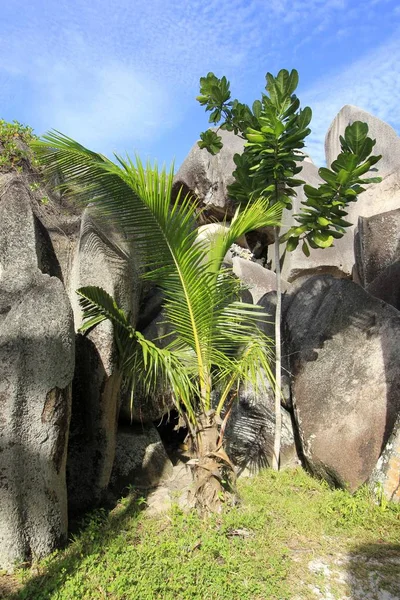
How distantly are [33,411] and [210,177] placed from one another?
8904 mm

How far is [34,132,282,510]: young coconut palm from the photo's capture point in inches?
176

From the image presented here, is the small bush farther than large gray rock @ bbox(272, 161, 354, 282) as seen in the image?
No

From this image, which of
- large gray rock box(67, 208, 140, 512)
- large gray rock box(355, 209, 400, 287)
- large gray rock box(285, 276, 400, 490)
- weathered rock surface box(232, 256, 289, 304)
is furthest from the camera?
weathered rock surface box(232, 256, 289, 304)

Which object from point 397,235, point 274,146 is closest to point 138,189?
point 274,146

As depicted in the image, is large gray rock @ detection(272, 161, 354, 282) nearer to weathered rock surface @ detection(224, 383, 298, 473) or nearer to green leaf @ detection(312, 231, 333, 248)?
weathered rock surface @ detection(224, 383, 298, 473)

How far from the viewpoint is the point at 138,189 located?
14.6ft

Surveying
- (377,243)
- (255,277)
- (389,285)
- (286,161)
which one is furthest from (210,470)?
(255,277)

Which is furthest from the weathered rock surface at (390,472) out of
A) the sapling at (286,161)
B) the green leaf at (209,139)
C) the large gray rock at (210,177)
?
the large gray rock at (210,177)

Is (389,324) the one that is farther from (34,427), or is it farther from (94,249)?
(34,427)

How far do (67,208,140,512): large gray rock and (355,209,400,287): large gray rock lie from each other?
4167mm

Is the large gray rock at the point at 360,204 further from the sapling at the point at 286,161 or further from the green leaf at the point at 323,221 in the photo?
the green leaf at the point at 323,221

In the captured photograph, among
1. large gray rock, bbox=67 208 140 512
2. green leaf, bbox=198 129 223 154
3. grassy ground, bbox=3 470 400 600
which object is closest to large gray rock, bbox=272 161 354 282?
green leaf, bbox=198 129 223 154

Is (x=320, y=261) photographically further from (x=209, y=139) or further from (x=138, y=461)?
(x=138, y=461)

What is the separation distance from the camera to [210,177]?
11977 mm
